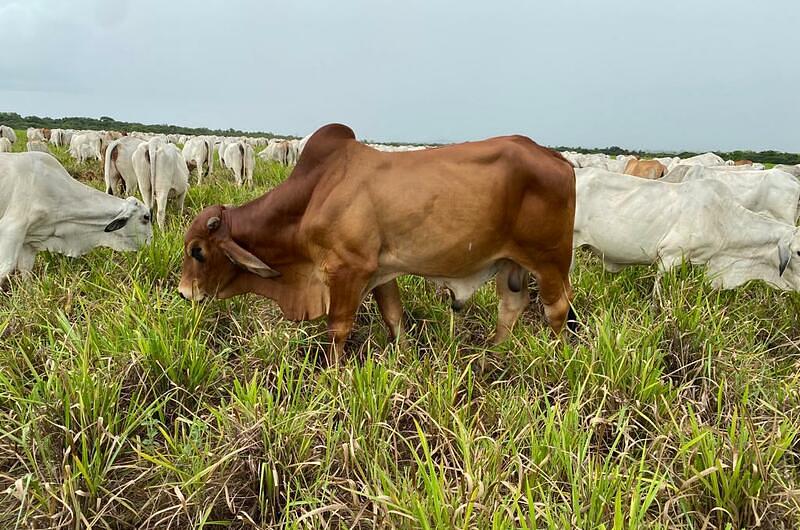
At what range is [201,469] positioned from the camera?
6.72 feet

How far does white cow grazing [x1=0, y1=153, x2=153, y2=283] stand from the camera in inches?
162

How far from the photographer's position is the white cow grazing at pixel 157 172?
6871 millimetres

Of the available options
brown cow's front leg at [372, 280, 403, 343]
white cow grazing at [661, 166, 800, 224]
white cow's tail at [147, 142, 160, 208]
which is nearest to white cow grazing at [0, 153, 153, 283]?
white cow's tail at [147, 142, 160, 208]

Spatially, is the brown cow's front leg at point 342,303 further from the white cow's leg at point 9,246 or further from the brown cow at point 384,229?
the white cow's leg at point 9,246

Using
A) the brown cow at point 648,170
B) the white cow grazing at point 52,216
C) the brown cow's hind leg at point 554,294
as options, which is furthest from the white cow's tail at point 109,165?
the brown cow at point 648,170

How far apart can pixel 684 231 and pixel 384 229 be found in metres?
2.75

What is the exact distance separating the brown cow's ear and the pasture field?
1.20ft

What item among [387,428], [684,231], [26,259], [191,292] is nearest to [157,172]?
[26,259]

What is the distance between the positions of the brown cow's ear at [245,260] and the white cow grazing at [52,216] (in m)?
1.94

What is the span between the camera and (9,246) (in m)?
4.00

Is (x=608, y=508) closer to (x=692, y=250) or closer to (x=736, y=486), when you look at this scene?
(x=736, y=486)

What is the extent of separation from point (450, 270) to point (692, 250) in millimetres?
2365

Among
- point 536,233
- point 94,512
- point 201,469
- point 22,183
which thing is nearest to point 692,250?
point 536,233

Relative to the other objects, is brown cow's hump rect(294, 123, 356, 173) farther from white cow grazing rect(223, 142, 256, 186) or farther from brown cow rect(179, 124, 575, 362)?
white cow grazing rect(223, 142, 256, 186)
